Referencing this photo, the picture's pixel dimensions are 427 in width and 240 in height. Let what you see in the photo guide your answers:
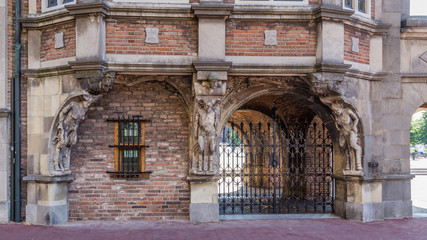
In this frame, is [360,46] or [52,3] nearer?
[52,3]

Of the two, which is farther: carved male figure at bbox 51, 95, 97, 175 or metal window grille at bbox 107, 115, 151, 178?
metal window grille at bbox 107, 115, 151, 178

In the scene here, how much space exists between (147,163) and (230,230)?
253cm

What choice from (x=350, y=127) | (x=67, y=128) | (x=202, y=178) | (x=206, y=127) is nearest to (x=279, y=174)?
(x=350, y=127)

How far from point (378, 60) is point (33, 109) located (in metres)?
8.27

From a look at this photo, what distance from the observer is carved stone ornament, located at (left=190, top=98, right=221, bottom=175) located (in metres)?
7.98

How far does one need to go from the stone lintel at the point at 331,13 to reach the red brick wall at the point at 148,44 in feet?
8.70

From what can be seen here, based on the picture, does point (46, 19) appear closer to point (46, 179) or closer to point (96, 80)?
point (96, 80)

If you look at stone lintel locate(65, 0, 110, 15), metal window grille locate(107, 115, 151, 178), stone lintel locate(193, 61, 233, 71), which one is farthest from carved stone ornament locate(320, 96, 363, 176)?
stone lintel locate(65, 0, 110, 15)

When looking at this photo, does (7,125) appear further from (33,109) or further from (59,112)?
(59,112)

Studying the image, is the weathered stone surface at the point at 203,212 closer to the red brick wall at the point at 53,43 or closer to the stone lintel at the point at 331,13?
the red brick wall at the point at 53,43

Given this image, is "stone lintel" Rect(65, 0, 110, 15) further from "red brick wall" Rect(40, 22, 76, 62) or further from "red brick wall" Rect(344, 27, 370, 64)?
"red brick wall" Rect(344, 27, 370, 64)

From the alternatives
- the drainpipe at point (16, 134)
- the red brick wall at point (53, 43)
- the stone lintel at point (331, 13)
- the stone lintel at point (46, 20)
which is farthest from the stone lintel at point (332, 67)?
the drainpipe at point (16, 134)

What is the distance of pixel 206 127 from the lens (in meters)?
7.98

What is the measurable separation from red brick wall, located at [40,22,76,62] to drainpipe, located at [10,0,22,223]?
60cm
